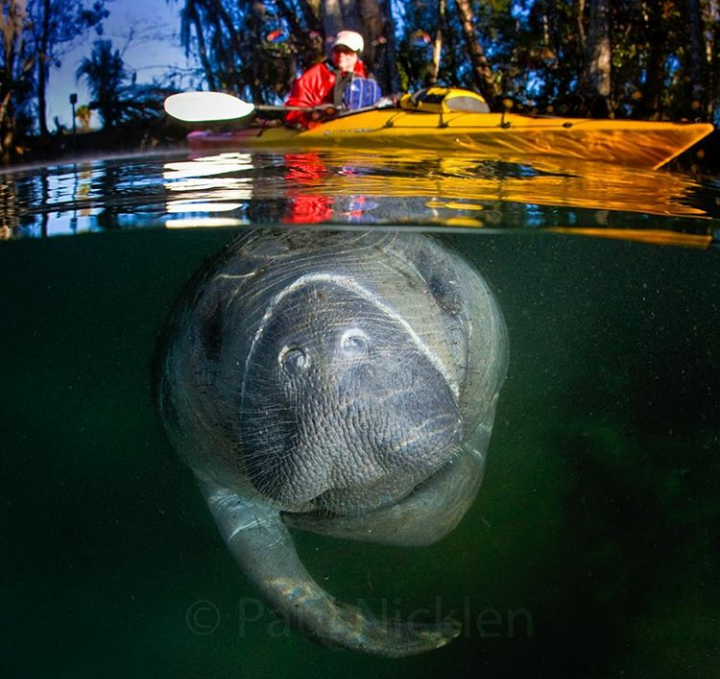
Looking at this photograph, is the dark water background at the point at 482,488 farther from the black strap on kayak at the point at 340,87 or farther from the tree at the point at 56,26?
the black strap on kayak at the point at 340,87

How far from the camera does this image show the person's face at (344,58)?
8.15 meters

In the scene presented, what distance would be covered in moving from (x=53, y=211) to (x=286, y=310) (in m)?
2.81

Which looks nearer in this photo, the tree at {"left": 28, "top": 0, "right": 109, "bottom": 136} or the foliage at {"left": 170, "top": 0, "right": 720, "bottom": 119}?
the tree at {"left": 28, "top": 0, "right": 109, "bottom": 136}

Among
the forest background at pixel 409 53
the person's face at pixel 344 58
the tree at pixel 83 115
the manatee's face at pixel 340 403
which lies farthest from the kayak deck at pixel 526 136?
the manatee's face at pixel 340 403

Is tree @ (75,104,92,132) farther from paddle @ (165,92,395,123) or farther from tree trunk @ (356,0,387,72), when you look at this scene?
tree trunk @ (356,0,387,72)

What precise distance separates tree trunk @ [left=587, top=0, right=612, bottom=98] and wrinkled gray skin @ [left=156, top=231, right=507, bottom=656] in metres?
4.96

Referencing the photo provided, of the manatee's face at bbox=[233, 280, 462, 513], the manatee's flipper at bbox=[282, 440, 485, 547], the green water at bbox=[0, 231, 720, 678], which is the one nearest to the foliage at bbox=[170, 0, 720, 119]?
the green water at bbox=[0, 231, 720, 678]

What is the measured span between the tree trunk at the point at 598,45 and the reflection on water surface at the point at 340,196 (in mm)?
1954

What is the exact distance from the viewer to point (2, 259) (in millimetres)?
7703

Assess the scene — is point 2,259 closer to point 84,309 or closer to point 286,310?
point 84,309

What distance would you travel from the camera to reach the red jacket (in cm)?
752

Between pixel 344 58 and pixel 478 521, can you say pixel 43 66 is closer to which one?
pixel 344 58

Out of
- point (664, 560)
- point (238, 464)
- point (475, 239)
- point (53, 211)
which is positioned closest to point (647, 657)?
point (664, 560)

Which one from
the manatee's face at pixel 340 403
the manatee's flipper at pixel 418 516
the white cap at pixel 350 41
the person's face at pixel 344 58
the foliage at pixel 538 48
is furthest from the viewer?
the person's face at pixel 344 58
